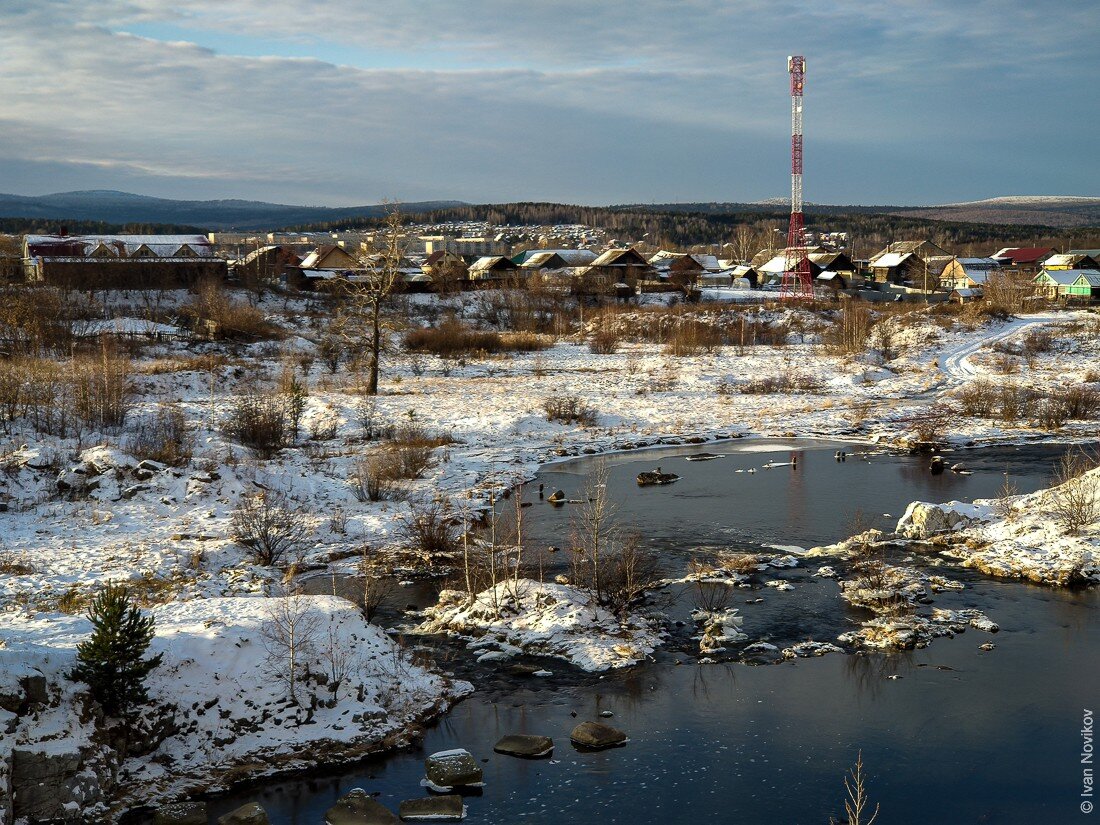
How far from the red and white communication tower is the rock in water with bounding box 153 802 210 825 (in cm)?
5302

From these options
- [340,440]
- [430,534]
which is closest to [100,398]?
[340,440]

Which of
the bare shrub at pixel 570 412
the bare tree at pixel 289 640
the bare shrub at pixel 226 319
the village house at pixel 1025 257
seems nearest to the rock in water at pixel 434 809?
the bare tree at pixel 289 640

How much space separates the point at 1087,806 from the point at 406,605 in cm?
815

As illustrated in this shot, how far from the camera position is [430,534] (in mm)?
15414

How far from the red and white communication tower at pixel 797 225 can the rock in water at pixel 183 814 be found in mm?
53021

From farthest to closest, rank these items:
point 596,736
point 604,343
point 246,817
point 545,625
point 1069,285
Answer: point 1069,285 < point 604,343 < point 545,625 < point 596,736 < point 246,817

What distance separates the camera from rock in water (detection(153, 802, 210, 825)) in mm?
8367

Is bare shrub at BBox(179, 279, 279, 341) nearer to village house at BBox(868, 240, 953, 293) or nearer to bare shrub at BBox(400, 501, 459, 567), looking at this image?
bare shrub at BBox(400, 501, 459, 567)

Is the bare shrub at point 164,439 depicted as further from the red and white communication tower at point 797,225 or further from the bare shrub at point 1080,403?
the red and white communication tower at point 797,225

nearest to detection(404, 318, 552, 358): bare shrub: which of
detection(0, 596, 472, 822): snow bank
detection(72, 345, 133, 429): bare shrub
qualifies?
detection(72, 345, 133, 429): bare shrub

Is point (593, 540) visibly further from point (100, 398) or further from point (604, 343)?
point (604, 343)

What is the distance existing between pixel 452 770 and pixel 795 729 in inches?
137

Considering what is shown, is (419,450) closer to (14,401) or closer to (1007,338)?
(14,401)

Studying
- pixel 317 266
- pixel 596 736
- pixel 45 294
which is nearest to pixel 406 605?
pixel 596 736
